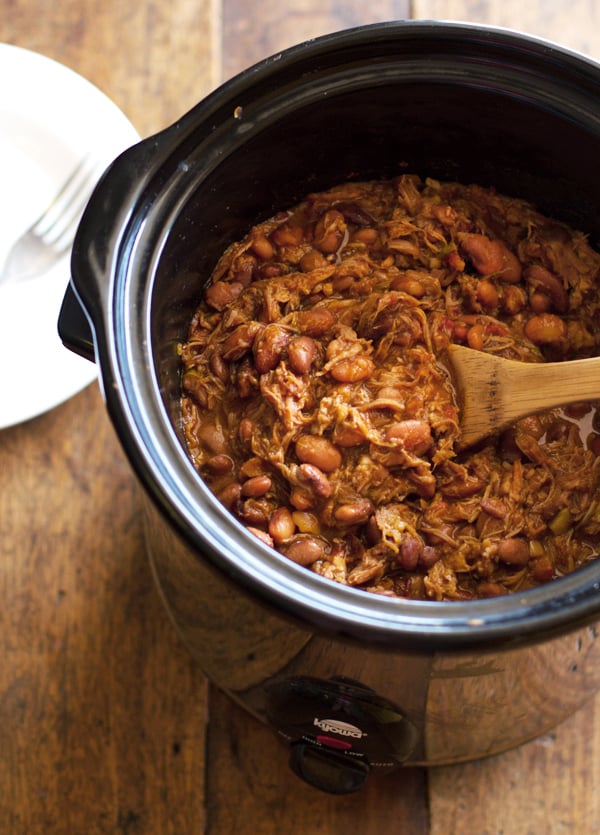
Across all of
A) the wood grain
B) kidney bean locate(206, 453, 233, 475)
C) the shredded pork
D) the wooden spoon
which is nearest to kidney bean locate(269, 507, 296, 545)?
the shredded pork

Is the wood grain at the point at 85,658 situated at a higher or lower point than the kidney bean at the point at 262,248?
lower

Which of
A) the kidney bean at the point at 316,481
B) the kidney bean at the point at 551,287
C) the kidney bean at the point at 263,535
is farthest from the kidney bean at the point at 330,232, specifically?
the kidney bean at the point at 263,535

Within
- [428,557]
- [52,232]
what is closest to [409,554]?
[428,557]

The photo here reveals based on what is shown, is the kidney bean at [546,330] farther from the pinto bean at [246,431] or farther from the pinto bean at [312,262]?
the pinto bean at [246,431]

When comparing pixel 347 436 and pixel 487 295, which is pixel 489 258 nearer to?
pixel 487 295

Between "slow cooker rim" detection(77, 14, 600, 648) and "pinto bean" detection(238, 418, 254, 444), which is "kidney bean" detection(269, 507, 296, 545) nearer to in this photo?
"pinto bean" detection(238, 418, 254, 444)

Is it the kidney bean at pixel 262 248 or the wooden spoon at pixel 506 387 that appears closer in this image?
the wooden spoon at pixel 506 387
